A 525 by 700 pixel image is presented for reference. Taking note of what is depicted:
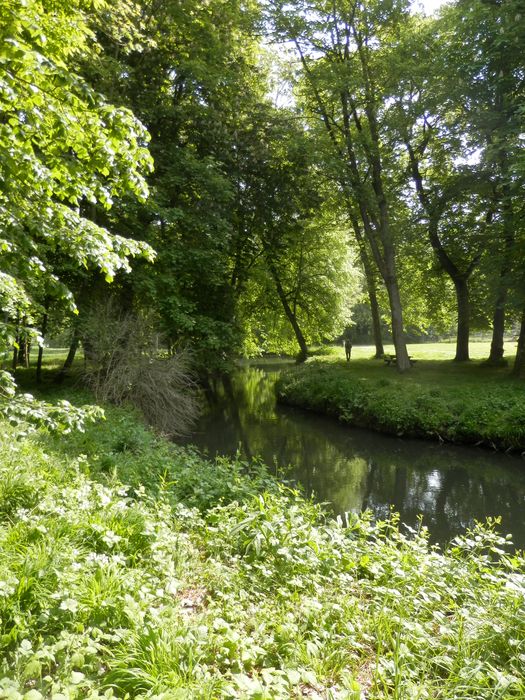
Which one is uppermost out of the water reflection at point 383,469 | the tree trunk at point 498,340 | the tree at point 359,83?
the tree at point 359,83

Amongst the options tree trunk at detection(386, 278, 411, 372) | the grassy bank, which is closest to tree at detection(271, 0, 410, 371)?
tree trunk at detection(386, 278, 411, 372)

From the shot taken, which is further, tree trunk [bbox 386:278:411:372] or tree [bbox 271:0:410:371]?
tree trunk [bbox 386:278:411:372]

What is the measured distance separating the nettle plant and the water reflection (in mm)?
4264

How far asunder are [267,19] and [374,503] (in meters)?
17.7

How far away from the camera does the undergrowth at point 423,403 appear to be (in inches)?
467

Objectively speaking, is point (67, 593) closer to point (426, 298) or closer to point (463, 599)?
point (463, 599)

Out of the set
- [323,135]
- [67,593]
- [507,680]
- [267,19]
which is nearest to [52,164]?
[67,593]

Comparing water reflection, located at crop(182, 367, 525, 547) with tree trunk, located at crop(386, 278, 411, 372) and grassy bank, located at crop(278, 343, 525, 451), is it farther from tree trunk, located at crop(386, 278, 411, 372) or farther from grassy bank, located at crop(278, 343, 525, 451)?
tree trunk, located at crop(386, 278, 411, 372)

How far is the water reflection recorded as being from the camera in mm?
8477

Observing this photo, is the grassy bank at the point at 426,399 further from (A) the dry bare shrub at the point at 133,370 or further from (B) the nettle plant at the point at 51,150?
(B) the nettle plant at the point at 51,150

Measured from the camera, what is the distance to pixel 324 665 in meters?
2.88

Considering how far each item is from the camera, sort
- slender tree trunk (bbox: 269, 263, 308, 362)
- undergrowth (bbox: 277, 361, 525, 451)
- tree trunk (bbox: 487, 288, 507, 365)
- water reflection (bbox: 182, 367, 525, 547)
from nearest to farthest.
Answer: water reflection (bbox: 182, 367, 525, 547) < undergrowth (bbox: 277, 361, 525, 451) < tree trunk (bbox: 487, 288, 507, 365) < slender tree trunk (bbox: 269, 263, 308, 362)

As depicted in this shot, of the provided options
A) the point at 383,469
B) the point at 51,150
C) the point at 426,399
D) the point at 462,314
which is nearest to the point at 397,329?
the point at 462,314

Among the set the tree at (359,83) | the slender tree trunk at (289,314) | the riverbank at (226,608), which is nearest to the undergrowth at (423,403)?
the tree at (359,83)
